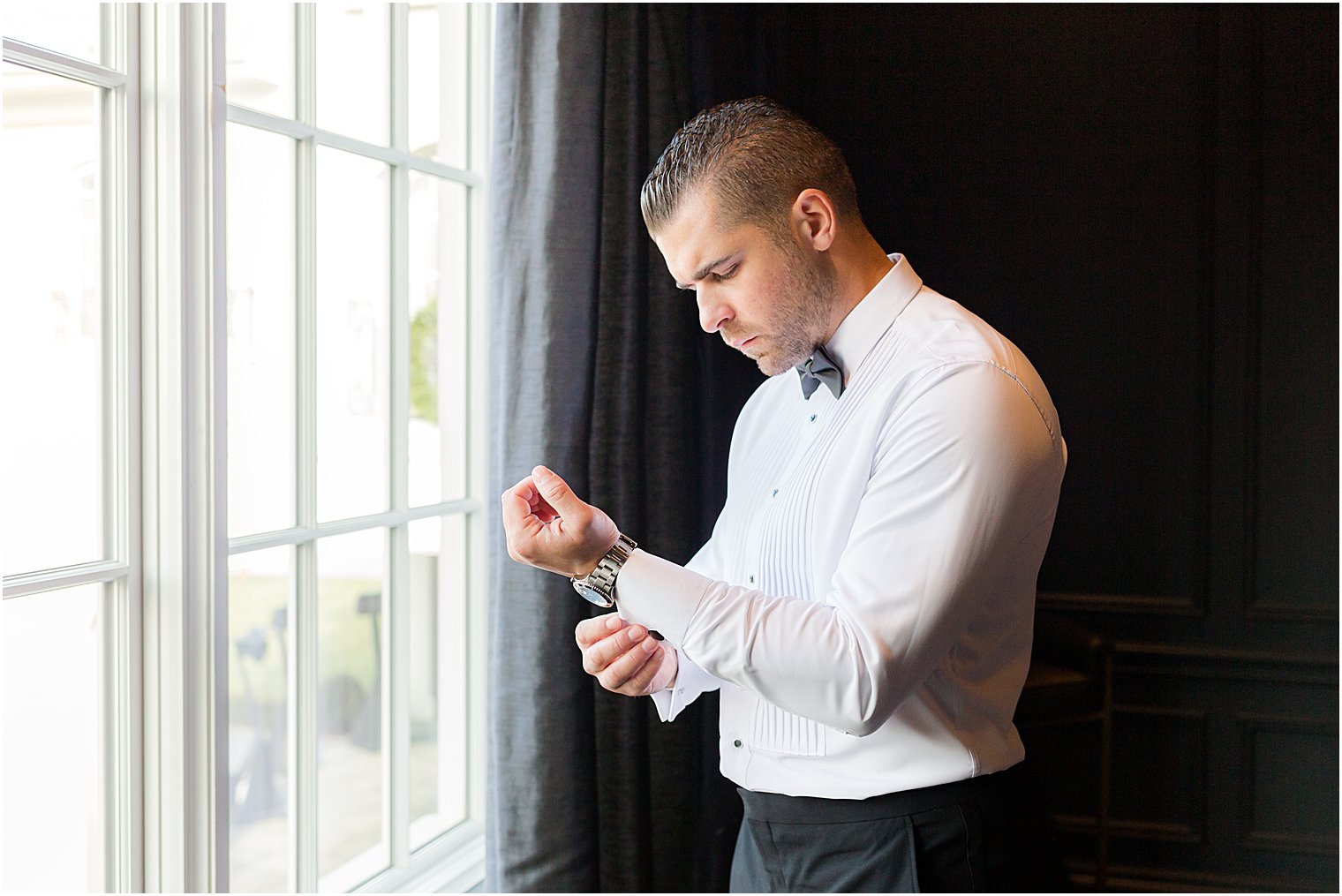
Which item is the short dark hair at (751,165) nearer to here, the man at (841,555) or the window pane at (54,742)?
the man at (841,555)

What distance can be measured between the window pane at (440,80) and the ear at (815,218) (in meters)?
1.03

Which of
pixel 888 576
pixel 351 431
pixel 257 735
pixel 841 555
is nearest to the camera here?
pixel 888 576

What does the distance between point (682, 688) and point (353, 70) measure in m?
1.23

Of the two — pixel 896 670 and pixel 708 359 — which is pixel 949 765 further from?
pixel 708 359

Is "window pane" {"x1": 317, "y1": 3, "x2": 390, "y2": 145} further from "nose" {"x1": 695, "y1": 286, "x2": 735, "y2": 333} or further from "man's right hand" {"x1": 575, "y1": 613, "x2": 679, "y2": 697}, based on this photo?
"man's right hand" {"x1": 575, "y1": 613, "x2": 679, "y2": 697}

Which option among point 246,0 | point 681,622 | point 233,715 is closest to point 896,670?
point 681,622

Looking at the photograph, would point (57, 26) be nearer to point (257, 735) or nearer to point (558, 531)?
point (558, 531)

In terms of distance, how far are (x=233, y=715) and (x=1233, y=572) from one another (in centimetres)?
249

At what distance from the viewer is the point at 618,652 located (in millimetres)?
1292

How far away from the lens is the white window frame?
131 cm

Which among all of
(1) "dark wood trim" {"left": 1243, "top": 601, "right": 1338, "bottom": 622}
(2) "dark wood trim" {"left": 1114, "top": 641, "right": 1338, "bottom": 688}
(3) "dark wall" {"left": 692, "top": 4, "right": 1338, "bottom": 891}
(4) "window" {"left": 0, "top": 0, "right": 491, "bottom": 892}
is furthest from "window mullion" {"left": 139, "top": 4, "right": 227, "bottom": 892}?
(1) "dark wood trim" {"left": 1243, "top": 601, "right": 1338, "bottom": 622}

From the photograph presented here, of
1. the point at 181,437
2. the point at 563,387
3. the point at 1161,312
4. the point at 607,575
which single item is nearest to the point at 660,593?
the point at 607,575

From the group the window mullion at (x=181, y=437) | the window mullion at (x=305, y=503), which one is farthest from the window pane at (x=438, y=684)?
the window mullion at (x=181, y=437)

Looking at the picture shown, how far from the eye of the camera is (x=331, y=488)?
177 cm
